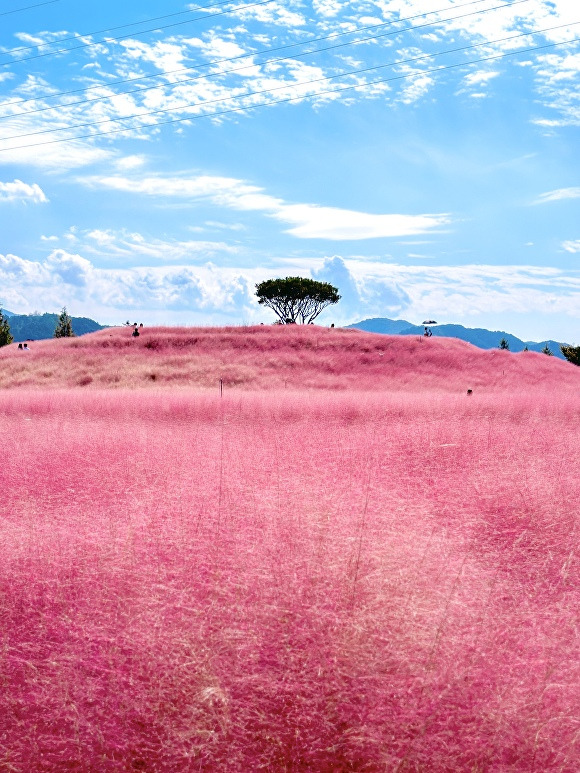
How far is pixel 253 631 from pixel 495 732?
1632 mm

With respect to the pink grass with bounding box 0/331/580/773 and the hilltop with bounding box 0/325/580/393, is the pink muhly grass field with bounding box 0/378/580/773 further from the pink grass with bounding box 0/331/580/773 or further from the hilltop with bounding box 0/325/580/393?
the hilltop with bounding box 0/325/580/393

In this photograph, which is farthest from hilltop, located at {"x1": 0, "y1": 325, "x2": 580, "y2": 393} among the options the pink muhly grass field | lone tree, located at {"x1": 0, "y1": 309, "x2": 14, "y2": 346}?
lone tree, located at {"x1": 0, "y1": 309, "x2": 14, "y2": 346}

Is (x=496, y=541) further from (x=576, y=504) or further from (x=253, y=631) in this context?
(x=253, y=631)

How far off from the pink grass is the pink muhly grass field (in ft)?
0.05

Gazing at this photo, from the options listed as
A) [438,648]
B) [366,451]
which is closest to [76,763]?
[438,648]

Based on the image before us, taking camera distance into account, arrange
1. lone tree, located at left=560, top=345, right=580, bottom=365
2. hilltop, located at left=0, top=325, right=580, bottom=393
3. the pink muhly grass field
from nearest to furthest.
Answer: the pink muhly grass field → hilltop, located at left=0, top=325, right=580, bottom=393 → lone tree, located at left=560, top=345, right=580, bottom=365

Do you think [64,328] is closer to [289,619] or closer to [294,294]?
A: [294,294]

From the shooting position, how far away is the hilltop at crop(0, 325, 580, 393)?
1155 inches

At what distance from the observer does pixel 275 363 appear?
1254 inches

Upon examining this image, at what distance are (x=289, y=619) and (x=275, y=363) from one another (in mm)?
27818

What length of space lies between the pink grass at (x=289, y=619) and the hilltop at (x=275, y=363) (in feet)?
67.4

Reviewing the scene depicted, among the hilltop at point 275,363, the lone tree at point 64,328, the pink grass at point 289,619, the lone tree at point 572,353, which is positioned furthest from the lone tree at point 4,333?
the pink grass at point 289,619

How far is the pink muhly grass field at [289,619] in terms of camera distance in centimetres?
345

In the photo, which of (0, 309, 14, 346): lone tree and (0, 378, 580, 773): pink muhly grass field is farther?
(0, 309, 14, 346): lone tree
